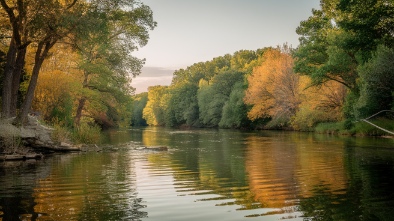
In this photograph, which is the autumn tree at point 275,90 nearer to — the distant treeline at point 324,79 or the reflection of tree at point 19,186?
the distant treeline at point 324,79

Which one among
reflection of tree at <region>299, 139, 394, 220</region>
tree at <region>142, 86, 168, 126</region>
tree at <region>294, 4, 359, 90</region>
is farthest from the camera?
tree at <region>142, 86, 168, 126</region>

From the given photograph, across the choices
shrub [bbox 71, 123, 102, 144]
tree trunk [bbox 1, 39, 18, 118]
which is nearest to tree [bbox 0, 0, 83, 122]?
tree trunk [bbox 1, 39, 18, 118]

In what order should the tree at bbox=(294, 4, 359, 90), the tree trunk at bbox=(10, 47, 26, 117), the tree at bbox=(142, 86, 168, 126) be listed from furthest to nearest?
the tree at bbox=(142, 86, 168, 126)
the tree at bbox=(294, 4, 359, 90)
the tree trunk at bbox=(10, 47, 26, 117)

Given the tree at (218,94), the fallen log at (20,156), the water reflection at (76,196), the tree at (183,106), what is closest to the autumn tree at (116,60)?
the fallen log at (20,156)

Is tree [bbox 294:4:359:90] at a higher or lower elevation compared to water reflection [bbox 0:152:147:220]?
higher

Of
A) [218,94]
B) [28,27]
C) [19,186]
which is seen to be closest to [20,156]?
[28,27]

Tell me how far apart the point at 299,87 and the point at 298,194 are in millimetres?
45699

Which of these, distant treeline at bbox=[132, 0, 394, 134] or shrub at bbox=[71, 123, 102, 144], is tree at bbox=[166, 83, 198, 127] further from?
shrub at bbox=[71, 123, 102, 144]

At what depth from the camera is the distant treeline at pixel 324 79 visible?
32375mm

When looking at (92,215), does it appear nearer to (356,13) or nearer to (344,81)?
(356,13)

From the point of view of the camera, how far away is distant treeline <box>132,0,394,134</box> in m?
32.4

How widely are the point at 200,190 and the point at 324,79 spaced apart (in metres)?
34.8

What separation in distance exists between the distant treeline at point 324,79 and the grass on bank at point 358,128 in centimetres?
16

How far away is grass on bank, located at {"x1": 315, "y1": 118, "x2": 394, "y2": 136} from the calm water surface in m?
17.9
